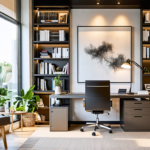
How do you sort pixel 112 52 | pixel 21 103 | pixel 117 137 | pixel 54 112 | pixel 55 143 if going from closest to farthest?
pixel 55 143, pixel 117 137, pixel 54 112, pixel 21 103, pixel 112 52

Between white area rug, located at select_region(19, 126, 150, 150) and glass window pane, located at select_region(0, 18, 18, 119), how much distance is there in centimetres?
116

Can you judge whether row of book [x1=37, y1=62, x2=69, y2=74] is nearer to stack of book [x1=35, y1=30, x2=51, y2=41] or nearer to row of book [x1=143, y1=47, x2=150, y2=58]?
stack of book [x1=35, y1=30, x2=51, y2=41]

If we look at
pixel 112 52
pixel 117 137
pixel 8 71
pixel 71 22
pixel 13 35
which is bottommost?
pixel 117 137

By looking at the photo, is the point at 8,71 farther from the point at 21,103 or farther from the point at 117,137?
the point at 117,137

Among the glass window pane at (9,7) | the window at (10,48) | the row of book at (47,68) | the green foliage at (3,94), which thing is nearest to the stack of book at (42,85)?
the row of book at (47,68)

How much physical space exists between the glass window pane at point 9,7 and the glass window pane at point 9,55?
7.7 inches

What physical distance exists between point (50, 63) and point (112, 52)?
61.5 inches

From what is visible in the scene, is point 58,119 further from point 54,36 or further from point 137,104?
point 54,36

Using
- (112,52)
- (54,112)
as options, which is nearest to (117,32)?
(112,52)

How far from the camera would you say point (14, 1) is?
457 cm

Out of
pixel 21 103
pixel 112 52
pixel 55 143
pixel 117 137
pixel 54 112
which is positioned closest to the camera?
pixel 55 143

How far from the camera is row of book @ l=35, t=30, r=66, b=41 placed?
16.0 feet

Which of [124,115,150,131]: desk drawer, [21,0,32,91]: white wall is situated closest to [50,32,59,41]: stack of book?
[21,0,32,91]: white wall

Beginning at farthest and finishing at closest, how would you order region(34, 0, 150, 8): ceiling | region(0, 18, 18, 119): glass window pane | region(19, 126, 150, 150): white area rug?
region(34, 0, 150, 8): ceiling < region(0, 18, 18, 119): glass window pane < region(19, 126, 150, 150): white area rug
